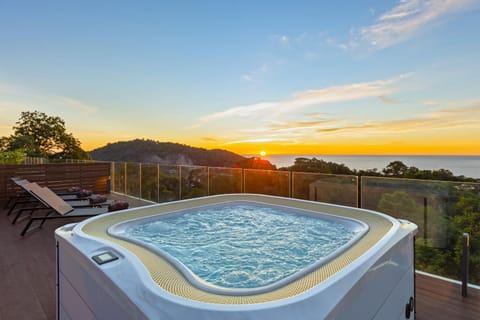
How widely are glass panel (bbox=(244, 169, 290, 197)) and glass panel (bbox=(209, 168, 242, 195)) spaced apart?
0.22 meters

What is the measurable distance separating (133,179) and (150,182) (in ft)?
2.92

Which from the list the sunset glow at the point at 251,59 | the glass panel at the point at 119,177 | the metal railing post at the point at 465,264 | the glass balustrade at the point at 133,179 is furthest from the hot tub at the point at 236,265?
the glass panel at the point at 119,177

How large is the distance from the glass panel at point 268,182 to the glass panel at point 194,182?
120 cm

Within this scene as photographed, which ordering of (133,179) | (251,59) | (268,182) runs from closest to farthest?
(268,182)
(251,59)
(133,179)

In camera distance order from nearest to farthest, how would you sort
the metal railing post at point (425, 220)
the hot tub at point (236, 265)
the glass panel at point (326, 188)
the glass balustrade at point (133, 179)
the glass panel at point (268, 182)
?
the hot tub at point (236, 265) → the metal railing post at point (425, 220) → the glass panel at point (326, 188) → the glass panel at point (268, 182) → the glass balustrade at point (133, 179)

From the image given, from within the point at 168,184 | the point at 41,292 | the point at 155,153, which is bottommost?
the point at 41,292

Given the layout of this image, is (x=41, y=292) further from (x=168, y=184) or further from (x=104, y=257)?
(x=168, y=184)

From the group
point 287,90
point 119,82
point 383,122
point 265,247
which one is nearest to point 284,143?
point 383,122

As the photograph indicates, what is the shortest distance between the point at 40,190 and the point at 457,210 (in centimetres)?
685

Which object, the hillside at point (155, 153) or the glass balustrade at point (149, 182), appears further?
the hillside at point (155, 153)

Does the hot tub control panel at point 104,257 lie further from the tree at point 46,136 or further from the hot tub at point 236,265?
the tree at point 46,136

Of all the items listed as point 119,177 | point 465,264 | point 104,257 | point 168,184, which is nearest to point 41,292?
point 104,257

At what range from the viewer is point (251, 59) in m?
6.40

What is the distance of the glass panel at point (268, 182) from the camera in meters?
5.53
